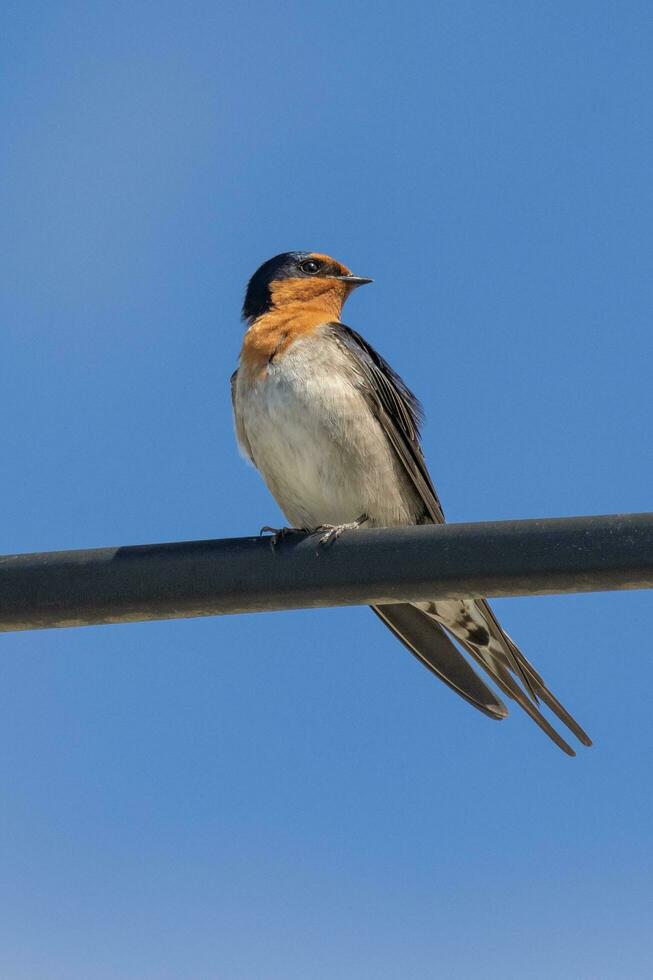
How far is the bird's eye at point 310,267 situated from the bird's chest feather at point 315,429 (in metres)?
1.40

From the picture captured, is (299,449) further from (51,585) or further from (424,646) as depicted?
(51,585)

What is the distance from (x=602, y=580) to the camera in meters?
3.67

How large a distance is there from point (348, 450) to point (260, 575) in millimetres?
2940

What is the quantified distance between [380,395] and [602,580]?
12.1ft

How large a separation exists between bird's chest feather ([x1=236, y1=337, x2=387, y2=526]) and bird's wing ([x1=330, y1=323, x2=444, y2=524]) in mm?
99

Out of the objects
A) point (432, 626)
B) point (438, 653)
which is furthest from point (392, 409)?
point (438, 653)

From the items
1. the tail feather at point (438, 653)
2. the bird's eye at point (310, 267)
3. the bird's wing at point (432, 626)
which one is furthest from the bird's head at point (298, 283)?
the tail feather at point (438, 653)

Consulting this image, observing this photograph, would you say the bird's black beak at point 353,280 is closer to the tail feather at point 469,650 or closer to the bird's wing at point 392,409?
the bird's wing at point 392,409

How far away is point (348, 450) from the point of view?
22.5ft

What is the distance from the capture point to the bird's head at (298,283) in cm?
816

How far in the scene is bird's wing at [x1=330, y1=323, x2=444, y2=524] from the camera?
7.19 meters

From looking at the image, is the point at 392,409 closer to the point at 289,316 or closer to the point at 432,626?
the point at 289,316

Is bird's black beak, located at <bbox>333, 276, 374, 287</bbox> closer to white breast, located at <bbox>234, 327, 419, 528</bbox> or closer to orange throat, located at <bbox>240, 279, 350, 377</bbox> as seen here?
orange throat, located at <bbox>240, 279, 350, 377</bbox>

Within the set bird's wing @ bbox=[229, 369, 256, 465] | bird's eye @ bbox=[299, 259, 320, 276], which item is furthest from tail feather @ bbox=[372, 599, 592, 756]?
bird's eye @ bbox=[299, 259, 320, 276]
